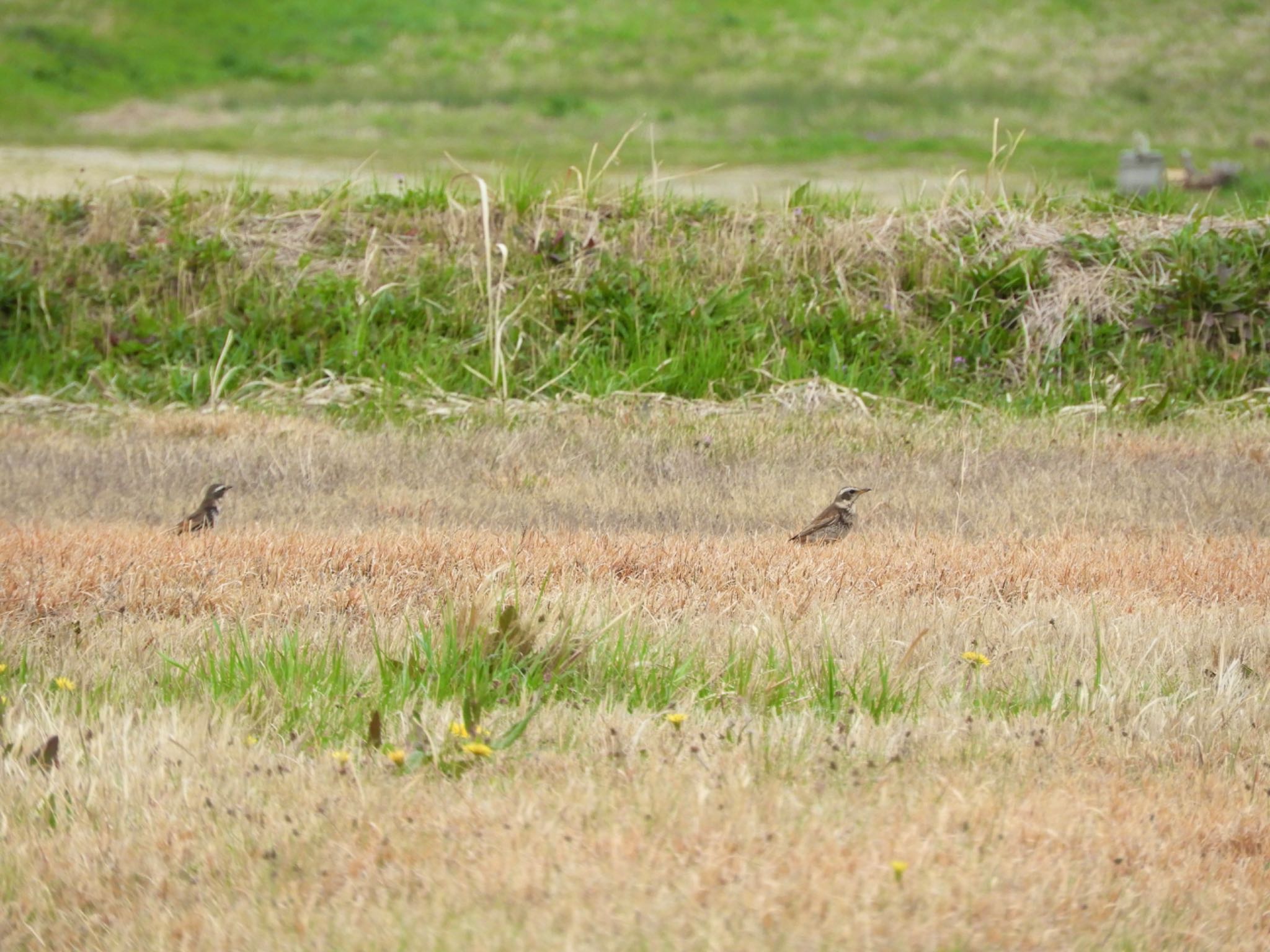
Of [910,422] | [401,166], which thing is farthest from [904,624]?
[401,166]

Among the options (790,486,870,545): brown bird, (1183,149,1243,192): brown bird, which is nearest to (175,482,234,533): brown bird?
(790,486,870,545): brown bird

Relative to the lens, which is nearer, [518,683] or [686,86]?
[518,683]

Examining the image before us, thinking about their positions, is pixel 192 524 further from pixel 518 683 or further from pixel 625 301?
pixel 625 301

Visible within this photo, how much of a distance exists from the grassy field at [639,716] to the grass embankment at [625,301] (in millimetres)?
2800

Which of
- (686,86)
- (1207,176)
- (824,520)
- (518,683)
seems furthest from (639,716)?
(686,86)

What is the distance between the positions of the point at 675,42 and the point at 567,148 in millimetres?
14433

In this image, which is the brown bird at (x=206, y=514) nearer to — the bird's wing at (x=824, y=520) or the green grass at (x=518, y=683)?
the green grass at (x=518, y=683)

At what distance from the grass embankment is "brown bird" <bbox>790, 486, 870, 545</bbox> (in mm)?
3734

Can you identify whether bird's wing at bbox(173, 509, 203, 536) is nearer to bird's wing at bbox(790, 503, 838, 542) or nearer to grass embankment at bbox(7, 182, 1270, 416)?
bird's wing at bbox(790, 503, 838, 542)

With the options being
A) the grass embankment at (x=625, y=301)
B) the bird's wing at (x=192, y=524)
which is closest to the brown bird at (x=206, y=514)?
the bird's wing at (x=192, y=524)

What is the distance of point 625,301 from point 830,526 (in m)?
4.74

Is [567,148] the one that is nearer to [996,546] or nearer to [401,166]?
[401,166]

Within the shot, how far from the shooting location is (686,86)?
3712cm

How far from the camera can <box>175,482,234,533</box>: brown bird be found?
6172 millimetres
